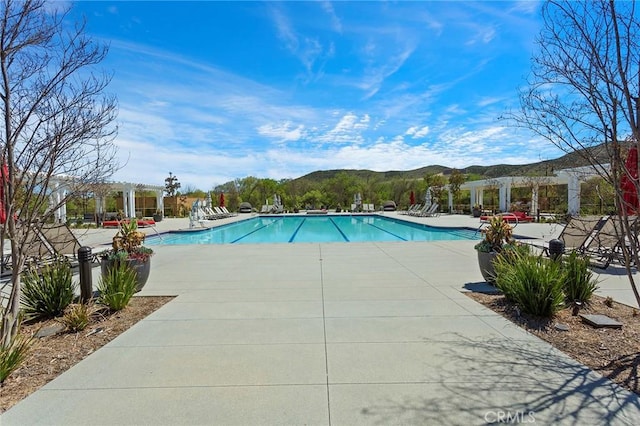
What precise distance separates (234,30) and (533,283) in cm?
1030

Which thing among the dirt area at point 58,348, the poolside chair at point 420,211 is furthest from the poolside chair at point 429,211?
the dirt area at point 58,348

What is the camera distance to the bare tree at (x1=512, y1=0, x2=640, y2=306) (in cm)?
294

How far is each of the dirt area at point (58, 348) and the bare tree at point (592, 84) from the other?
180 inches

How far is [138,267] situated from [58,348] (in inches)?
78.4

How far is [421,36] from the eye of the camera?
32.4ft

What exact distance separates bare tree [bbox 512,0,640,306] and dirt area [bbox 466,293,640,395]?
1.67ft

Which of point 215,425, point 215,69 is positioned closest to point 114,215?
point 215,69

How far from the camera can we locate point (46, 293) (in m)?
4.16

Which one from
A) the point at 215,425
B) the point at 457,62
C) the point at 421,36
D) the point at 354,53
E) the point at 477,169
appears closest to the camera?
the point at 215,425

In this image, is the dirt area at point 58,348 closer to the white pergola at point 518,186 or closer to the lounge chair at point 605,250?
the lounge chair at point 605,250

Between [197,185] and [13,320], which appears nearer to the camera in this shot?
[13,320]

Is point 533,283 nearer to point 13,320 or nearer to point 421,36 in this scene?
point 13,320

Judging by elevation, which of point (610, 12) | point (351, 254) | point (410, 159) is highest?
point (410, 159)

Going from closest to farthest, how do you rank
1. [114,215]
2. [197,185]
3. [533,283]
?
[533,283]
[114,215]
[197,185]
